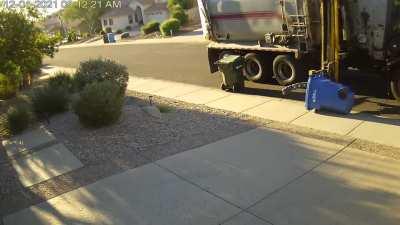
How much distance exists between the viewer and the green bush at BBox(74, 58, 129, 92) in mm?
11258

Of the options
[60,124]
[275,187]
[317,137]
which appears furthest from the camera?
[60,124]

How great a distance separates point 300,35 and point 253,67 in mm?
2488

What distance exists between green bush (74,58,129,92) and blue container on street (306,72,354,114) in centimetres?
499

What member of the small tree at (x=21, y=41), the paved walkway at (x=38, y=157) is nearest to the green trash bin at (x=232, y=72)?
the paved walkway at (x=38, y=157)

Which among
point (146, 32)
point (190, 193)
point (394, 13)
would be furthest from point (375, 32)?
point (146, 32)

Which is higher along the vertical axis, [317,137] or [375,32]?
[375,32]

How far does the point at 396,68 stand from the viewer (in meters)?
9.32

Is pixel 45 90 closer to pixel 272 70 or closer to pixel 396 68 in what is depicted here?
pixel 272 70

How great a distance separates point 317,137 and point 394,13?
375 cm

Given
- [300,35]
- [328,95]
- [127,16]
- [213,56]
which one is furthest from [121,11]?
[328,95]

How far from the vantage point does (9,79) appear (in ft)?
48.3

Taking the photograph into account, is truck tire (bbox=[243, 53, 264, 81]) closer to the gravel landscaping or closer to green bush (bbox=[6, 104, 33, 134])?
the gravel landscaping

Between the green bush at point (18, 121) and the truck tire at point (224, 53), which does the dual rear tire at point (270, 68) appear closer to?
the truck tire at point (224, 53)

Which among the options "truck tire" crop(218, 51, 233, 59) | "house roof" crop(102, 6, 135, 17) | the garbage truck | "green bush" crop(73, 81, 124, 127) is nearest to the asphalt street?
the garbage truck
